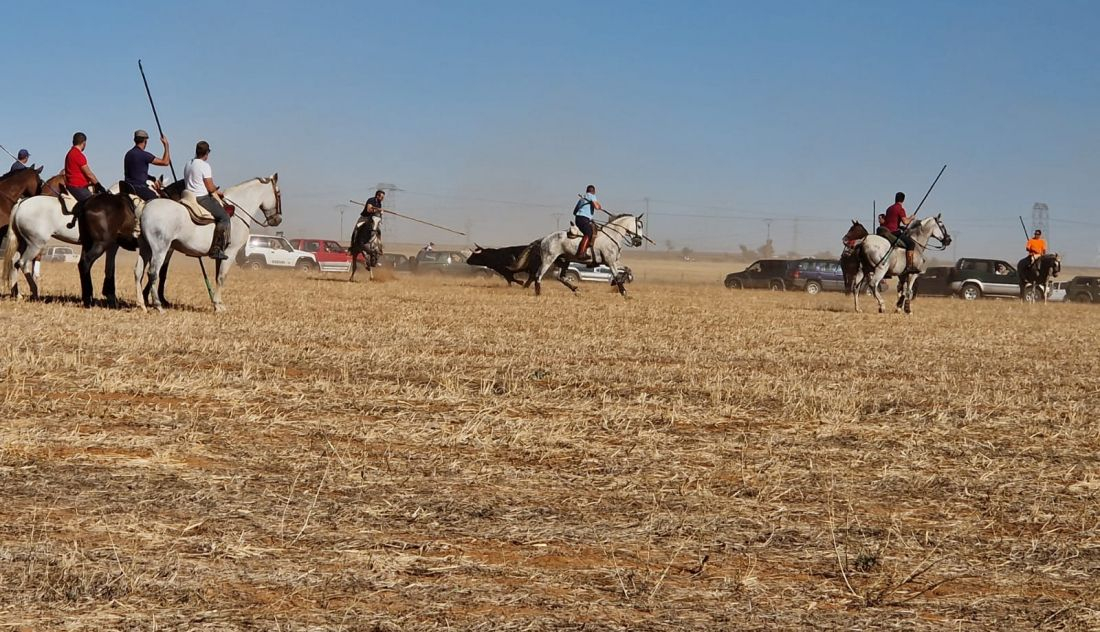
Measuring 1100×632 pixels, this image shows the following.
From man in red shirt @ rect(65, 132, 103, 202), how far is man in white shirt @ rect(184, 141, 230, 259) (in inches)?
76.8

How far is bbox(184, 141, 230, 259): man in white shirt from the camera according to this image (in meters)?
17.6

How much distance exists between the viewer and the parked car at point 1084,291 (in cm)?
4959

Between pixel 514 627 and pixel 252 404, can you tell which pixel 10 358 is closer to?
pixel 252 404

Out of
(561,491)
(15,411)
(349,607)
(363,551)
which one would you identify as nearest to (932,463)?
(561,491)

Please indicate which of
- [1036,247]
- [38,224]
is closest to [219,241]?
[38,224]

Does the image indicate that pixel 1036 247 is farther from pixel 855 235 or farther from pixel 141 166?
pixel 141 166

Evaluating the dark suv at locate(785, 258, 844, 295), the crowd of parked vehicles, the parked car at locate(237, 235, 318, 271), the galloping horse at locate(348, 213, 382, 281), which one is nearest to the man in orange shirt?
the crowd of parked vehicles

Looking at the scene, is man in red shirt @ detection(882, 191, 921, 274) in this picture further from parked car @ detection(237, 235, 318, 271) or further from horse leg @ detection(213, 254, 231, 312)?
parked car @ detection(237, 235, 318, 271)

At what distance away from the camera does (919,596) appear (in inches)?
190

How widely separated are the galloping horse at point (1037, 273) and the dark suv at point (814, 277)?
34.6 ft

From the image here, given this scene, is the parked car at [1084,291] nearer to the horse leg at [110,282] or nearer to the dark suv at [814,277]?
the dark suv at [814,277]

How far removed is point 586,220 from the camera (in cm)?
2880

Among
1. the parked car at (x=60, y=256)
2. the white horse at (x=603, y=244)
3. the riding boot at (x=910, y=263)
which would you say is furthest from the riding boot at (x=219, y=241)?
the parked car at (x=60, y=256)

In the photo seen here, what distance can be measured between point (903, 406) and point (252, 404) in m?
5.26
